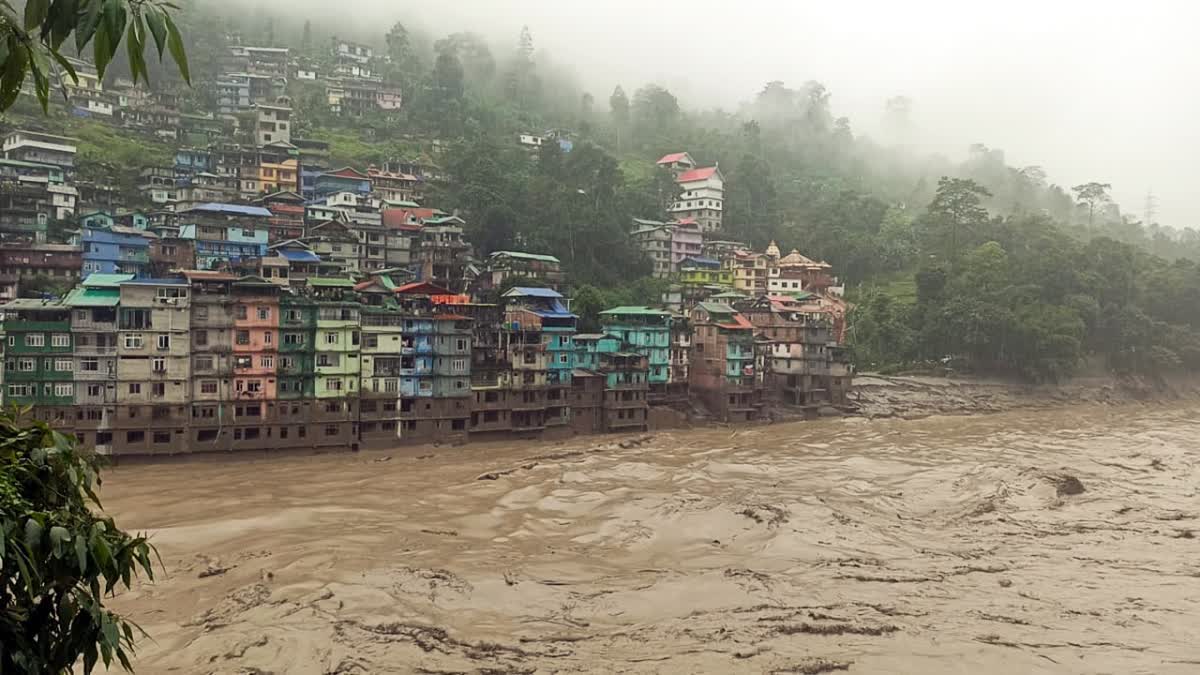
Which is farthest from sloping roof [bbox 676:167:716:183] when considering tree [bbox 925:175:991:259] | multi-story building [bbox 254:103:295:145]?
multi-story building [bbox 254:103:295:145]

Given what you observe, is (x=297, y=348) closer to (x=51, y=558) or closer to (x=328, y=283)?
(x=328, y=283)

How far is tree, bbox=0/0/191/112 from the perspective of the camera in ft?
7.21

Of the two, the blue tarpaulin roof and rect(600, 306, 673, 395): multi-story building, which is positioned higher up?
the blue tarpaulin roof

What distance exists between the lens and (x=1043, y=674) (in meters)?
12.9

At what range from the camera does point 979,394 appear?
54.1m

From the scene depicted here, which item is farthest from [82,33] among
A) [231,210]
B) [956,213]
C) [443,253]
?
[956,213]

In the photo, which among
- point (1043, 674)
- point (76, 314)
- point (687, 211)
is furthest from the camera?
point (687, 211)

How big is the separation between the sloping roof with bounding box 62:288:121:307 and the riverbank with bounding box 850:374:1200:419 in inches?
1631

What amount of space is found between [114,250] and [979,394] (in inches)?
2206

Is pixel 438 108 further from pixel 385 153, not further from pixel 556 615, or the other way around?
pixel 556 615

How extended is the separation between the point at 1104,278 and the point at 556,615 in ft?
207

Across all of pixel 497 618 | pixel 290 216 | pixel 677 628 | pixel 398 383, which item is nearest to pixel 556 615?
pixel 497 618

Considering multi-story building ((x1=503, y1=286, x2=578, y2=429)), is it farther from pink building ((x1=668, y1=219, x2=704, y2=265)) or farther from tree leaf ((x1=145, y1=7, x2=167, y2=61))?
tree leaf ((x1=145, y1=7, x2=167, y2=61))

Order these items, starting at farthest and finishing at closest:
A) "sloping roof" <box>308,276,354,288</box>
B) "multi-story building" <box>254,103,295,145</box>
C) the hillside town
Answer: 1. "multi-story building" <box>254,103,295,145</box>
2. "sloping roof" <box>308,276,354,288</box>
3. the hillside town
